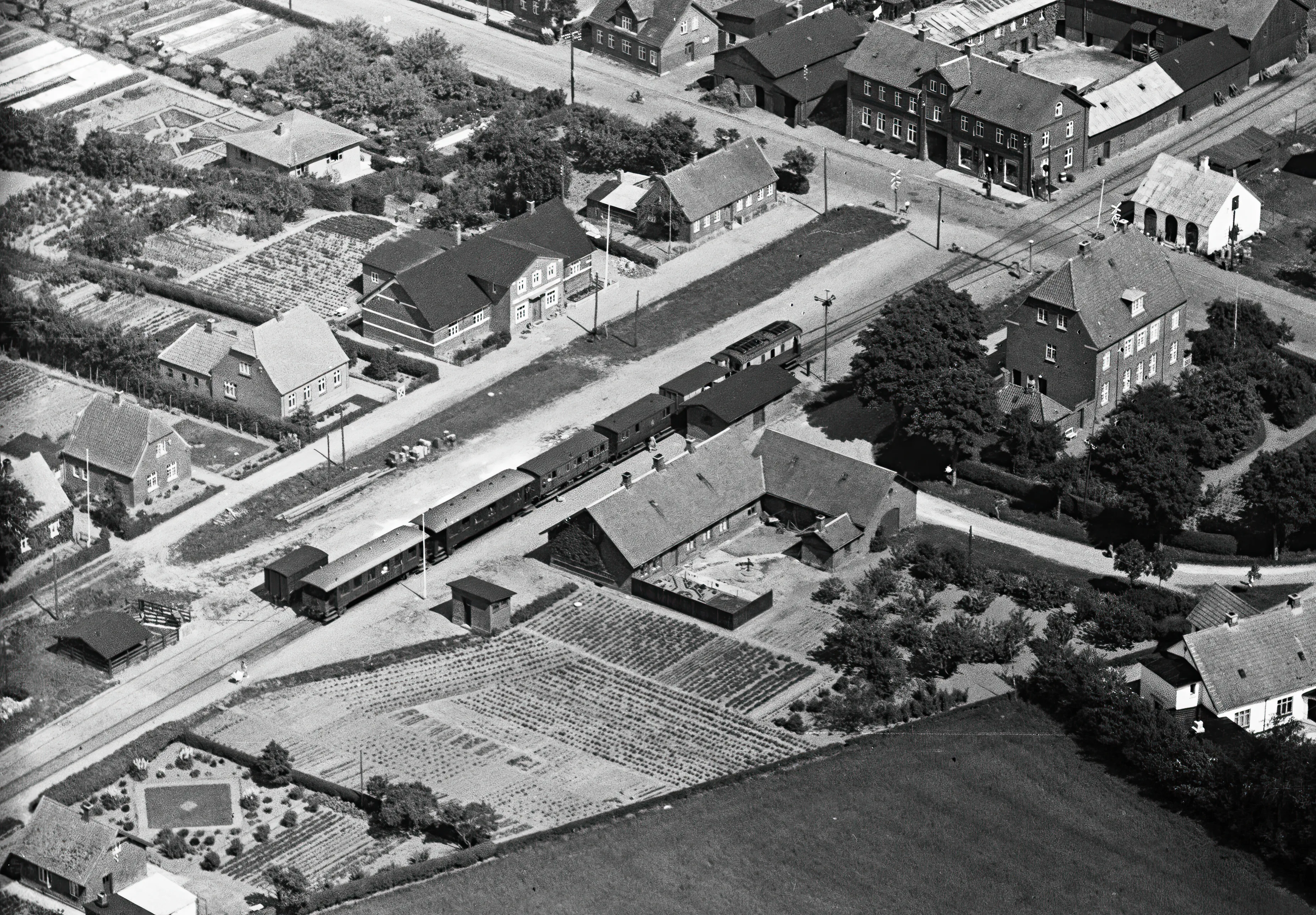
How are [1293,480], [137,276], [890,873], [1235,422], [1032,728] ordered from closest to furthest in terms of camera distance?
[890,873], [1032,728], [1293,480], [1235,422], [137,276]

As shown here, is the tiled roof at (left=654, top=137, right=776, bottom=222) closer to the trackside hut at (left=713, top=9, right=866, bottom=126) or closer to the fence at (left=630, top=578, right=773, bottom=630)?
the trackside hut at (left=713, top=9, right=866, bottom=126)

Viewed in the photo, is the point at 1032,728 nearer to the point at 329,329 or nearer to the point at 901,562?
the point at 901,562

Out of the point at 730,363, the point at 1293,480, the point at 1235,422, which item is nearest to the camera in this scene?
the point at 1293,480

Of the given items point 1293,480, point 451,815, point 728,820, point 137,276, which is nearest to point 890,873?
point 728,820

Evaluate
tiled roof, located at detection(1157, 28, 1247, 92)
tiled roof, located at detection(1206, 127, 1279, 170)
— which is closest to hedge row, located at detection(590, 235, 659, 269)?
tiled roof, located at detection(1206, 127, 1279, 170)

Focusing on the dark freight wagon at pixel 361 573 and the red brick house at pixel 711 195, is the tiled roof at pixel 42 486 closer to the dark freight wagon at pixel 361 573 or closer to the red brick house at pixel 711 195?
the dark freight wagon at pixel 361 573

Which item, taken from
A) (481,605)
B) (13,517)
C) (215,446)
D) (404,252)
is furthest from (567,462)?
(13,517)

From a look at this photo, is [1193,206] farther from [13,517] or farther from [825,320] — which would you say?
[13,517]
